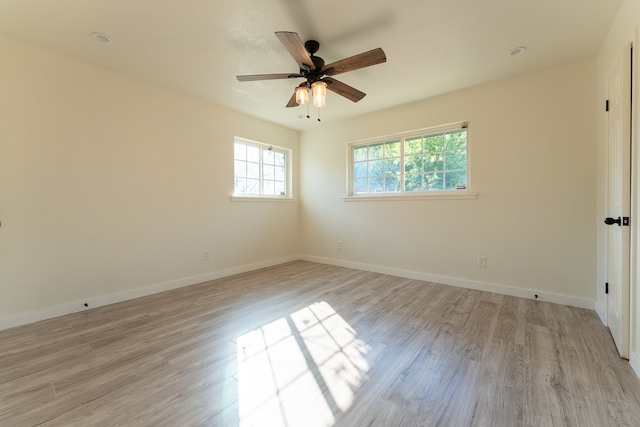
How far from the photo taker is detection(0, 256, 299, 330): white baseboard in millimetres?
2387

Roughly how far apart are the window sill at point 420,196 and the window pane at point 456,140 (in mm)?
599

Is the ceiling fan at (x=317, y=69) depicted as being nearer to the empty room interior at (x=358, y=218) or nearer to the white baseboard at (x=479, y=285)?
the empty room interior at (x=358, y=218)

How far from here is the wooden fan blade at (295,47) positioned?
1.82 m

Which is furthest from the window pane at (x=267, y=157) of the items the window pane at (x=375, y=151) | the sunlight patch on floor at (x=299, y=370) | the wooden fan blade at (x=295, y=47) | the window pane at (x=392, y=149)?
the sunlight patch on floor at (x=299, y=370)

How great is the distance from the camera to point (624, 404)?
4.57 ft

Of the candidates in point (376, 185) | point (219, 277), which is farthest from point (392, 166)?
point (219, 277)

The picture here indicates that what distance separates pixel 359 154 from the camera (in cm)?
454

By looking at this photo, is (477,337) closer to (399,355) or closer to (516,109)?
(399,355)

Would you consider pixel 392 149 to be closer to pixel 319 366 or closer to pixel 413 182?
Answer: pixel 413 182

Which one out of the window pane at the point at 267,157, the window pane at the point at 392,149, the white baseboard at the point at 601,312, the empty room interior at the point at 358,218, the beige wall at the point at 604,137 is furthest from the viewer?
the window pane at the point at 267,157

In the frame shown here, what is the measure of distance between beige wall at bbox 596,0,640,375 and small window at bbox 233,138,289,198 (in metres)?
4.12

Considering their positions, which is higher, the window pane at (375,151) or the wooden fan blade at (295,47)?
the wooden fan blade at (295,47)

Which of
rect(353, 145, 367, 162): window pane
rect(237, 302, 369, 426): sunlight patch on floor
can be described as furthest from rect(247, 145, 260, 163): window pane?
rect(237, 302, 369, 426): sunlight patch on floor

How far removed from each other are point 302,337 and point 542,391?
153 centimetres
